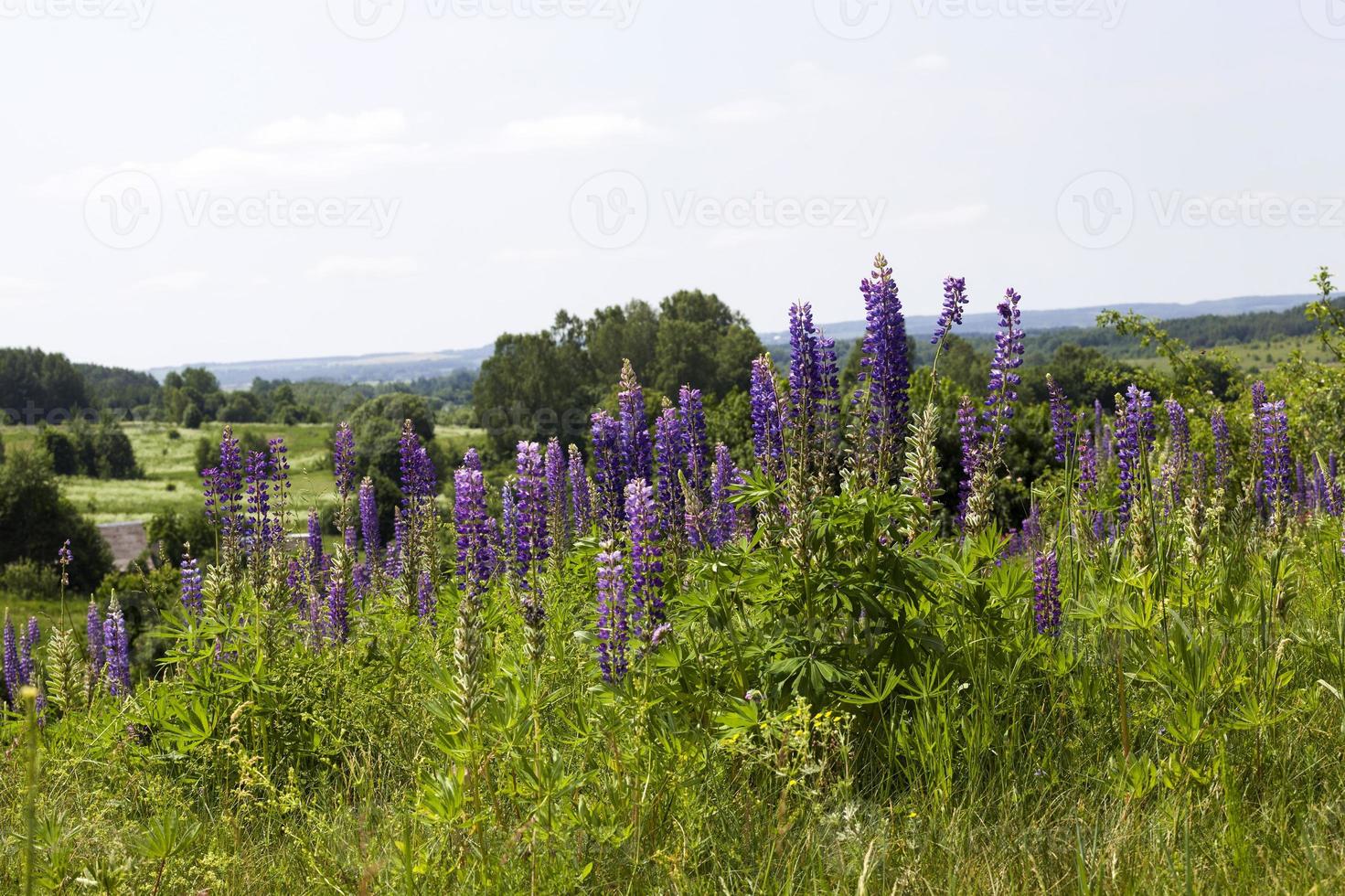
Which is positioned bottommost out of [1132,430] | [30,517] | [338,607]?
[30,517]

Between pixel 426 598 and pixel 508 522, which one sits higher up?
pixel 508 522

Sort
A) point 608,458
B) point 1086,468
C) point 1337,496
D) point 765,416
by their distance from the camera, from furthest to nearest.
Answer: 1. point 1337,496
2. point 1086,468
3. point 608,458
4. point 765,416

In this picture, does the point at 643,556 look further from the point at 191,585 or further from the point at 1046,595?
the point at 191,585

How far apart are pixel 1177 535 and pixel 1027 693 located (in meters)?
1.72

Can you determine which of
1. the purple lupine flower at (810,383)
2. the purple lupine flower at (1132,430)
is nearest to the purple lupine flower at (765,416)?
the purple lupine flower at (810,383)

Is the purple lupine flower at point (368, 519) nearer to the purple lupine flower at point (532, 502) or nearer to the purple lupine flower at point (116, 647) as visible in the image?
the purple lupine flower at point (116, 647)

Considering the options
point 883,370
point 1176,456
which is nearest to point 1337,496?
point 1176,456

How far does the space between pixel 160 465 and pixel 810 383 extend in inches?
6245

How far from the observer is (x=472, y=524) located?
6.52m

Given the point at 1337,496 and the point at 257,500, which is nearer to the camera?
the point at 257,500

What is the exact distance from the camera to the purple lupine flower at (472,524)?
6422 mm

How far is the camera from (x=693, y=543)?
582 cm

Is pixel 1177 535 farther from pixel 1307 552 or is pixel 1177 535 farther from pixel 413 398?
pixel 413 398

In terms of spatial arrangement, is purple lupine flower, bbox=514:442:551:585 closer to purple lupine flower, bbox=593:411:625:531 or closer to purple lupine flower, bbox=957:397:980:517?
purple lupine flower, bbox=593:411:625:531
